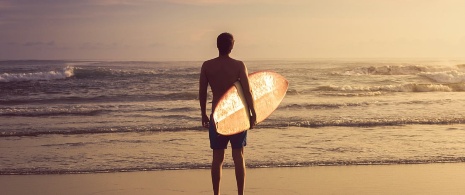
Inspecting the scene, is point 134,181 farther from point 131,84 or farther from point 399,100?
point 131,84

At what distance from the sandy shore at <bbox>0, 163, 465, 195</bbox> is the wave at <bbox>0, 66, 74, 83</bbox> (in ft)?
77.6

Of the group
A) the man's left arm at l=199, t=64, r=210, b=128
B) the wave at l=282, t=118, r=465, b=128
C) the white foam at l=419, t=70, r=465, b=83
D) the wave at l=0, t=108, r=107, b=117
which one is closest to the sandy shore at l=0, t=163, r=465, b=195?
the man's left arm at l=199, t=64, r=210, b=128

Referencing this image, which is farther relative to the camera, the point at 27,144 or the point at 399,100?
the point at 399,100

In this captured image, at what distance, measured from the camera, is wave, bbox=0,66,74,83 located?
30656 mm

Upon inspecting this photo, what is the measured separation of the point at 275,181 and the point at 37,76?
2618 centimetres

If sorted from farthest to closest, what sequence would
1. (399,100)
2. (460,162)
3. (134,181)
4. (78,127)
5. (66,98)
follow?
(66,98) → (399,100) → (78,127) → (460,162) → (134,181)

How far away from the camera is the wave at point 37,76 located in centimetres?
3066

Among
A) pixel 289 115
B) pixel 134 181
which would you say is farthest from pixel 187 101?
pixel 134 181

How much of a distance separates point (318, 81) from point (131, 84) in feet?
25.3

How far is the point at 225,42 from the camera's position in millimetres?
5898

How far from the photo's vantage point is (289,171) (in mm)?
8234

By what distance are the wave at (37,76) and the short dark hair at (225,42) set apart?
26.0 m

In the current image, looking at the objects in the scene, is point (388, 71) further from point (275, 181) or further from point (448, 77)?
point (275, 181)

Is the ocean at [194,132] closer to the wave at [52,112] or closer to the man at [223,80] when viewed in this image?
the wave at [52,112]
